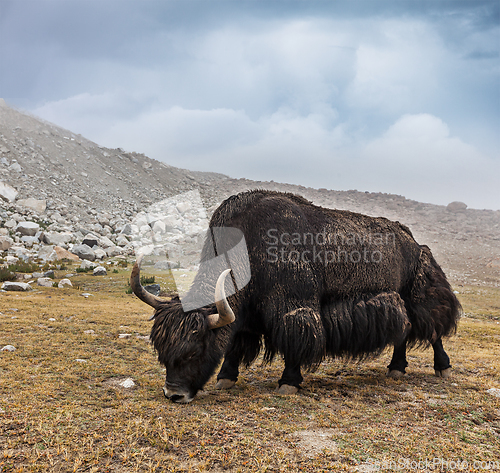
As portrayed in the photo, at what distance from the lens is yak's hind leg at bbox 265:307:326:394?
4668 millimetres

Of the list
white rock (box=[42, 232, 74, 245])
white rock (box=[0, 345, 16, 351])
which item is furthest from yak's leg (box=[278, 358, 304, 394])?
white rock (box=[42, 232, 74, 245])

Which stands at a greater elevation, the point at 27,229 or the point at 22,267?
the point at 27,229

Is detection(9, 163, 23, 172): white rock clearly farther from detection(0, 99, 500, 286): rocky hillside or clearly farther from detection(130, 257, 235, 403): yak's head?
detection(130, 257, 235, 403): yak's head

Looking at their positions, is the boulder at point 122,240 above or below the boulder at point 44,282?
above

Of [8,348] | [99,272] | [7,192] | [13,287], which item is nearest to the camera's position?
[8,348]

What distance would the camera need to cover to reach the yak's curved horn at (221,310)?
13.1ft

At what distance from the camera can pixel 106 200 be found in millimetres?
32594

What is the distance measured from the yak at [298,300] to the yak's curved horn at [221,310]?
0.05ft

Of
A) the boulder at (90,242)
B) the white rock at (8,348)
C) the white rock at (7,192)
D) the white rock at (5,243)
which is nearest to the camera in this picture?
the white rock at (8,348)

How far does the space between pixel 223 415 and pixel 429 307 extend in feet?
12.9

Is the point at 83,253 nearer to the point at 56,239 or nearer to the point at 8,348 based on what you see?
the point at 56,239

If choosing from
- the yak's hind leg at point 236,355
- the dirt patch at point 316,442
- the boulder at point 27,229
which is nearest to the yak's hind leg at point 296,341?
the yak's hind leg at point 236,355

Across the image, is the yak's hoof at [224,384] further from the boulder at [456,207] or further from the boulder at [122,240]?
the boulder at [456,207]

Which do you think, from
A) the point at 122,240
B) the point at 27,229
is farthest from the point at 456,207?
the point at 27,229
